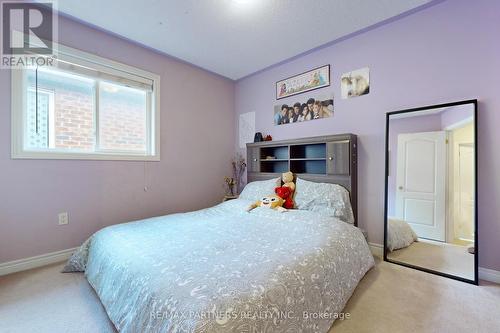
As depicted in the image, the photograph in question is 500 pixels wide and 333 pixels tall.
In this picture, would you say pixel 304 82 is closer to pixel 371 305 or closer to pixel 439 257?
pixel 439 257

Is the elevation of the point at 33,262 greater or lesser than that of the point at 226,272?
lesser

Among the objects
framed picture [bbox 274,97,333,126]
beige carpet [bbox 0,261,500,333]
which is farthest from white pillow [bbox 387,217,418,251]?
framed picture [bbox 274,97,333,126]

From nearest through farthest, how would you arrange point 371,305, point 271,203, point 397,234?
1. point 371,305
2. point 397,234
3. point 271,203

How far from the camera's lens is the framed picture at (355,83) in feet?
8.32

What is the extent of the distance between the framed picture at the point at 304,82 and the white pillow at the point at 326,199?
4.33ft

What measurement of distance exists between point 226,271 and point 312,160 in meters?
2.10

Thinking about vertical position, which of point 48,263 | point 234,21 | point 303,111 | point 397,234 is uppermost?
point 234,21

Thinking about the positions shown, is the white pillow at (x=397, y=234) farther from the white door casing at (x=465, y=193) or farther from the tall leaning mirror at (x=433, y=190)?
the white door casing at (x=465, y=193)

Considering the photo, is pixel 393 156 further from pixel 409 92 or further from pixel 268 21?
pixel 268 21

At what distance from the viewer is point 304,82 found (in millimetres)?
3033

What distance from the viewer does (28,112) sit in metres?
2.21

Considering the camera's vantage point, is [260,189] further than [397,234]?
Yes

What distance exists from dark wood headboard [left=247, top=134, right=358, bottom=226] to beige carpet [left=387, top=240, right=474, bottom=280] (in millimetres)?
552

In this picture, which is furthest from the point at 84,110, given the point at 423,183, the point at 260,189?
the point at 423,183
